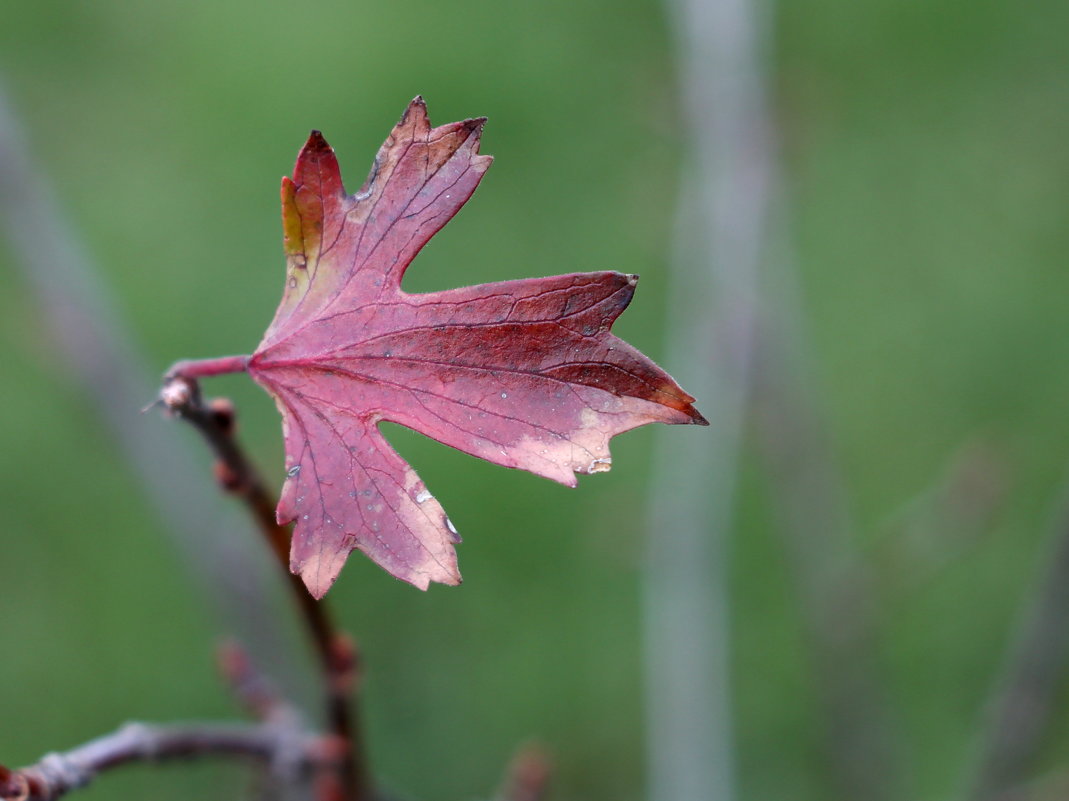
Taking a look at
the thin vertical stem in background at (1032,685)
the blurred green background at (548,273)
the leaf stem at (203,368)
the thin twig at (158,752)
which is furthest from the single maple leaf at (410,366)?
the blurred green background at (548,273)

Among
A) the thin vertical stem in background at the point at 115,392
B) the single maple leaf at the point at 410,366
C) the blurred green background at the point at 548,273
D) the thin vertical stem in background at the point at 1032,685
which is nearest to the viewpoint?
the single maple leaf at the point at 410,366

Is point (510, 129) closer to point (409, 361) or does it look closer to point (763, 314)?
point (763, 314)

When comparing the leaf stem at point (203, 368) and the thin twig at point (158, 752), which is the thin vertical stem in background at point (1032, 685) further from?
the leaf stem at point (203, 368)

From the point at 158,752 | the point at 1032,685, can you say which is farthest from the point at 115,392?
the point at 1032,685

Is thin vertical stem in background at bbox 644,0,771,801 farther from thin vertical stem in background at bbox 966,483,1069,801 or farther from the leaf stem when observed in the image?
the leaf stem

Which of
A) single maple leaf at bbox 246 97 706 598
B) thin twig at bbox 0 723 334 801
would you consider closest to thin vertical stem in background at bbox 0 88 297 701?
thin twig at bbox 0 723 334 801

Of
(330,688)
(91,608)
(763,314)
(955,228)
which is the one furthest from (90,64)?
(330,688)

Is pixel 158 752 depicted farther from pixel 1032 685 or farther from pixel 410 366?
pixel 1032 685
